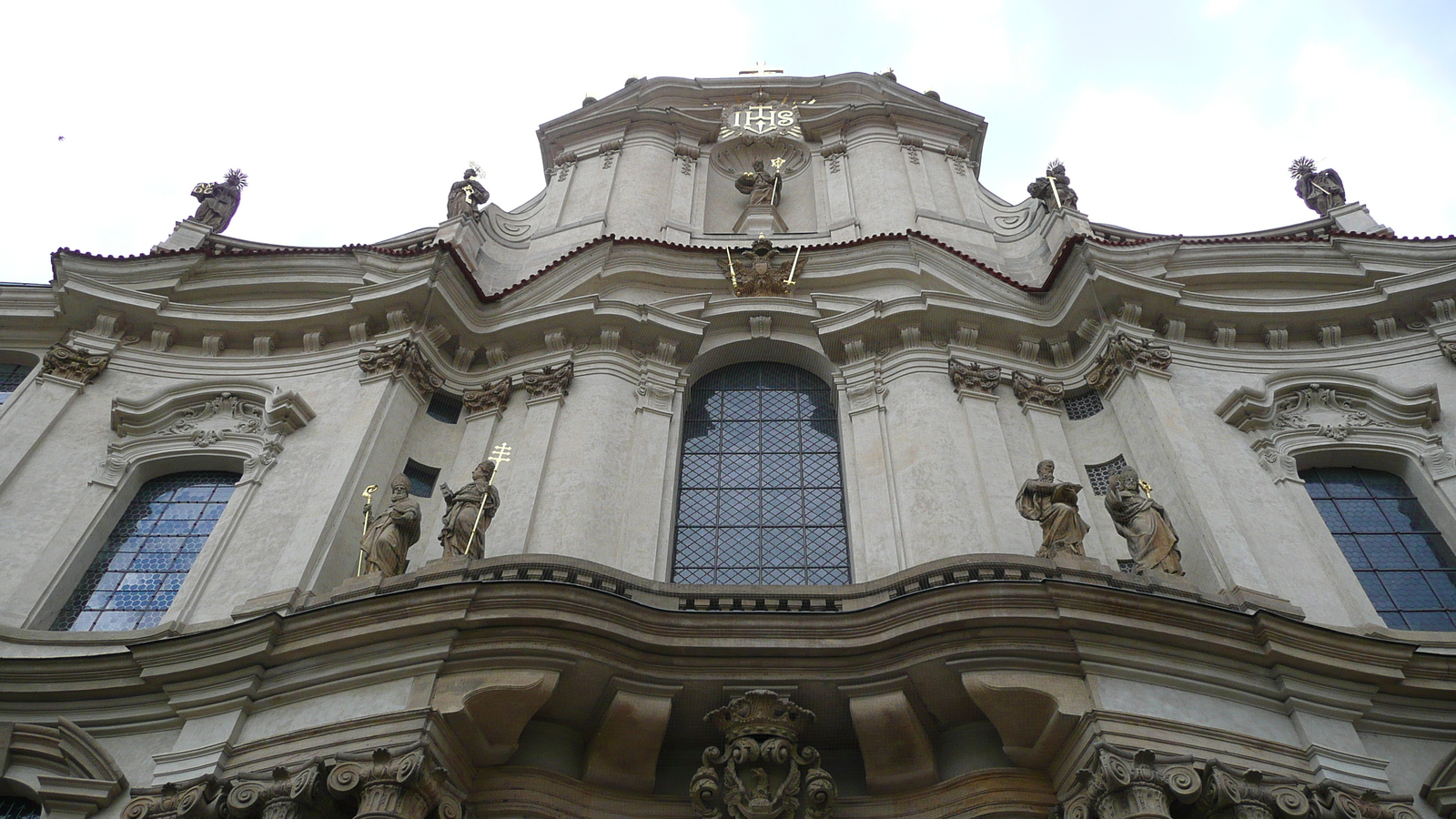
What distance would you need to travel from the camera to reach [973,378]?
46.5 ft

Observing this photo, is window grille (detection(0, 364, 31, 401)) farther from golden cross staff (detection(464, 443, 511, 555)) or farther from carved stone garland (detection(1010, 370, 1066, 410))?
carved stone garland (detection(1010, 370, 1066, 410))

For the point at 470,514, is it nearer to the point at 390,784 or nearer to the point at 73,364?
the point at 390,784

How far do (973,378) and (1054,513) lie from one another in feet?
12.0

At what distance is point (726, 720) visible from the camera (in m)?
9.48

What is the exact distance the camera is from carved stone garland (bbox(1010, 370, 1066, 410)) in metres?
14.4

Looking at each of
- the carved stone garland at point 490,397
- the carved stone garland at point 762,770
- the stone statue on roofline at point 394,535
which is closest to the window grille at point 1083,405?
the carved stone garland at point 762,770

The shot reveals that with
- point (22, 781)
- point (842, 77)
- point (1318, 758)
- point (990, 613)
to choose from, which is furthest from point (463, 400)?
point (842, 77)

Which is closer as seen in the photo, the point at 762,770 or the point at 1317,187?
the point at 762,770

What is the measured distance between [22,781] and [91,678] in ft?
3.26

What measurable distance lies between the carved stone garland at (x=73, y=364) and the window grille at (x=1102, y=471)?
13.0 m

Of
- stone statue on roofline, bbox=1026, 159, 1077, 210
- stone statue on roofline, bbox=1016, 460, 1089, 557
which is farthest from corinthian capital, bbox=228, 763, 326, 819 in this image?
stone statue on roofline, bbox=1026, 159, 1077, 210

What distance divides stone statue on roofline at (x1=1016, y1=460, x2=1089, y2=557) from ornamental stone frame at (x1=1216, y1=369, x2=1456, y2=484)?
361 cm

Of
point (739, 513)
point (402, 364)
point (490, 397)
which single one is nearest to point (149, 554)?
point (402, 364)

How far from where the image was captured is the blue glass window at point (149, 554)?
40.0ft
